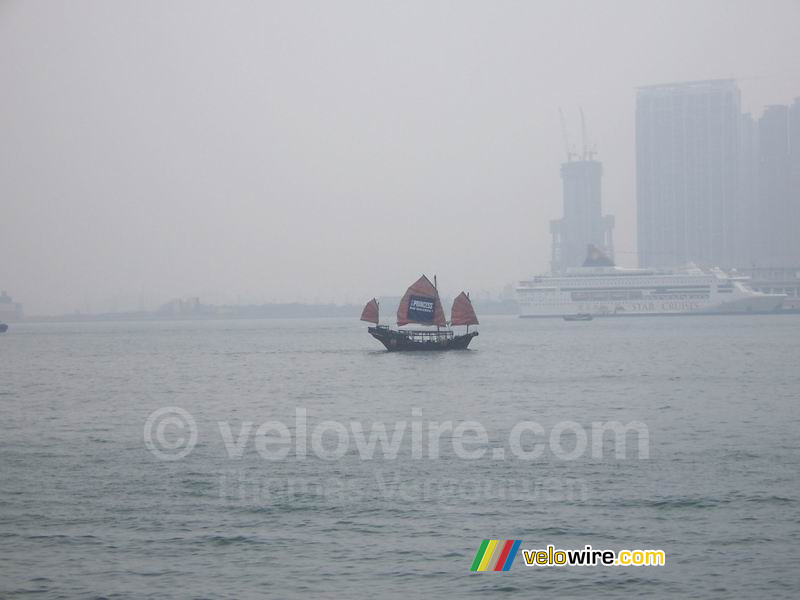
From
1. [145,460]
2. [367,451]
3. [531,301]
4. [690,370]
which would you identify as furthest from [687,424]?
[531,301]

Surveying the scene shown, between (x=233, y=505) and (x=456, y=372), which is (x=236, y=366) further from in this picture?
(x=233, y=505)

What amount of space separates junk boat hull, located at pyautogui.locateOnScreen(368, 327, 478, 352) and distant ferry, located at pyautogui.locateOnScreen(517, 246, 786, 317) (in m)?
101

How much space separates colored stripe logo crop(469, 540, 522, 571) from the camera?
17234mm

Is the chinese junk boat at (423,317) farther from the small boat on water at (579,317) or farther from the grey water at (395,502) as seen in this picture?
the small boat on water at (579,317)

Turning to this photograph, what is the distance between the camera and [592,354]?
77312 millimetres

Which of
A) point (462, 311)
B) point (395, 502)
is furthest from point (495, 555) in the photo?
point (462, 311)

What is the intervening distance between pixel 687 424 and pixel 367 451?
446 inches

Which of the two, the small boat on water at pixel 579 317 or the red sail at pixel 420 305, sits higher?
the red sail at pixel 420 305

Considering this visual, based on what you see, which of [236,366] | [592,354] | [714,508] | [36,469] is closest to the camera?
[714,508]

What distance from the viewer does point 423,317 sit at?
3019 inches

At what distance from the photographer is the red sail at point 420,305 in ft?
249
